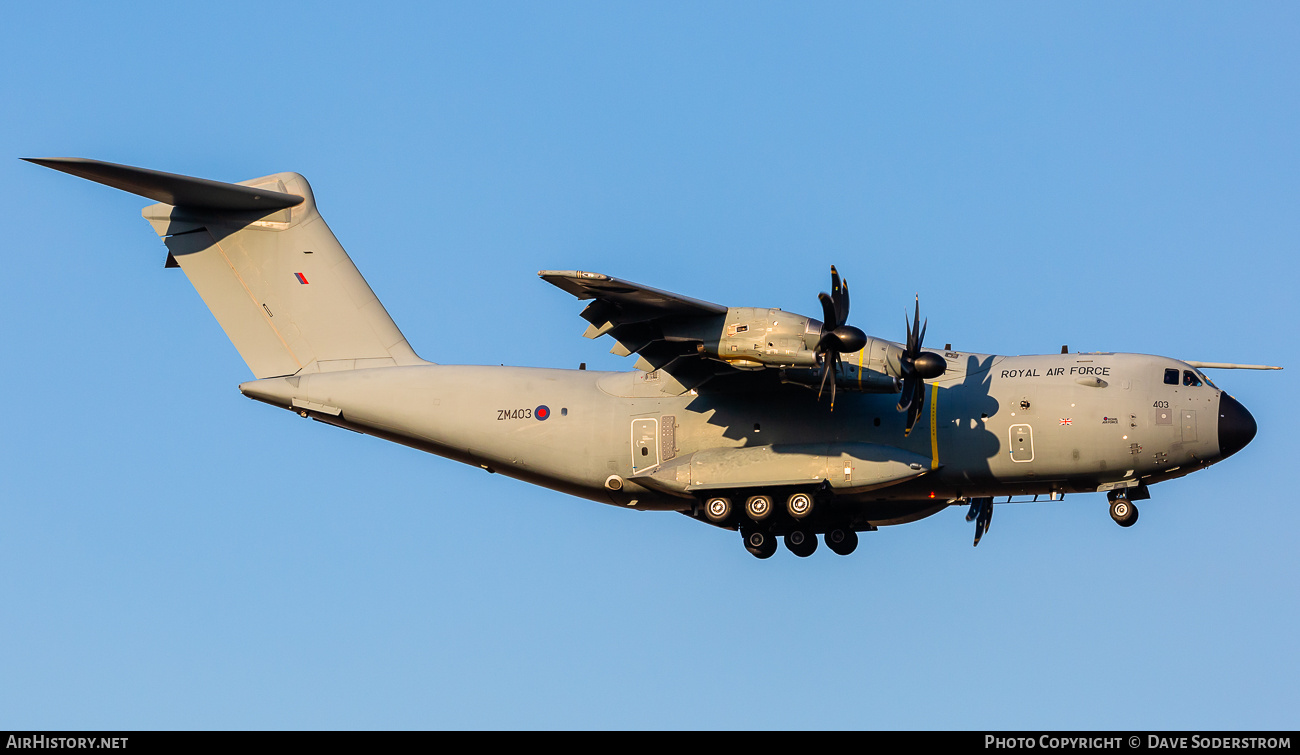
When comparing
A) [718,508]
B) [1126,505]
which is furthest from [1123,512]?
[718,508]

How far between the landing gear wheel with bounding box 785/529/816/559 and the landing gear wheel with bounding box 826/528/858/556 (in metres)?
0.36

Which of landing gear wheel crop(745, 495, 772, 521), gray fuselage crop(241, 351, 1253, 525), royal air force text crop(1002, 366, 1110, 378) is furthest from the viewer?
landing gear wheel crop(745, 495, 772, 521)

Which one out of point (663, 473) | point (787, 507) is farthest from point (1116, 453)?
point (663, 473)

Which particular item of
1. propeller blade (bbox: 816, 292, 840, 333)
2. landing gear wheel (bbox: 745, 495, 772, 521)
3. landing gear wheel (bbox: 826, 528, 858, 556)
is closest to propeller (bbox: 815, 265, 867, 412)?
propeller blade (bbox: 816, 292, 840, 333)

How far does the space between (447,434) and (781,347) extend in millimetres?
4395

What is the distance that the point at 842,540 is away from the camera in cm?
1717

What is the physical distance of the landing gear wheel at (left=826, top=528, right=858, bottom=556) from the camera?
56.3 ft

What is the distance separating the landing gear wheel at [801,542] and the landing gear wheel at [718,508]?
1098 millimetres

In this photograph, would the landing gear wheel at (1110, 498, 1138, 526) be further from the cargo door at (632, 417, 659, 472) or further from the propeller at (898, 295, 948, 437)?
the cargo door at (632, 417, 659, 472)

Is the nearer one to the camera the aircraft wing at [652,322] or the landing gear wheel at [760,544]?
the aircraft wing at [652,322]

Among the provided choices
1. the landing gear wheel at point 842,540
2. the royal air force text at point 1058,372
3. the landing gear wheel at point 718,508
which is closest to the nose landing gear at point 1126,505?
the royal air force text at point 1058,372

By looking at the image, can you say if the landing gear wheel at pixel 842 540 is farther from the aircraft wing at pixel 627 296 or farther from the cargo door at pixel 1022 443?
the aircraft wing at pixel 627 296

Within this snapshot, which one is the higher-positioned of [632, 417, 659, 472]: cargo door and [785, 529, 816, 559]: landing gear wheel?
[632, 417, 659, 472]: cargo door

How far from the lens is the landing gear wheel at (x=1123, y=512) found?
15.8 meters
